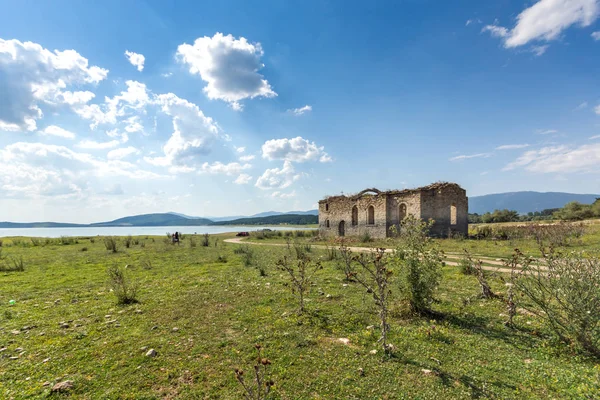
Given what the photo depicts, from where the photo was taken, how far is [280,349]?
14.7ft

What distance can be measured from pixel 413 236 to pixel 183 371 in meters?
4.89

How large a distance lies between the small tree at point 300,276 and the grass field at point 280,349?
0.36 metres

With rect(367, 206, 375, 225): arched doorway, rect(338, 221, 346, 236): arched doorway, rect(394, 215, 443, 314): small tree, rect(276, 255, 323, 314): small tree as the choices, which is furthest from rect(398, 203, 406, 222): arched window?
rect(394, 215, 443, 314): small tree

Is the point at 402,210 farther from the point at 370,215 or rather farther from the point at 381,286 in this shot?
the point at 381,286

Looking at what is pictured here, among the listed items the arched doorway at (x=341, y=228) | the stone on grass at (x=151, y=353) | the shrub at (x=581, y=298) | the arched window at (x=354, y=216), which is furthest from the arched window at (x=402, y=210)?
the stone on grass at (x=151, y=353)

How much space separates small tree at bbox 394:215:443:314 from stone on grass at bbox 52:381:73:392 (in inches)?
222

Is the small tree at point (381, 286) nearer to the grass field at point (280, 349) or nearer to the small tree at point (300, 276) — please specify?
the grass field at point (280, 349)

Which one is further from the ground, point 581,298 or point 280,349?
point 581,298

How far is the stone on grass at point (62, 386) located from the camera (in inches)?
139

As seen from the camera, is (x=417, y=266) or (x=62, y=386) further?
(x=417, y=266)

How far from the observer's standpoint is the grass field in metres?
3.49

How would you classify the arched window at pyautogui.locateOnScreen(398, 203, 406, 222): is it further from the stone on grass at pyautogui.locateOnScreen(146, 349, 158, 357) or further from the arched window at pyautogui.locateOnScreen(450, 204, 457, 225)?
the stone on grass at pyautogui.locateOnScreen(146, 349, 158, 357)

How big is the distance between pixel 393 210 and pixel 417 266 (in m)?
22.9

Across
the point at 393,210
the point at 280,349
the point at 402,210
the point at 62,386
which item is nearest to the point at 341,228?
the point at 393,210
